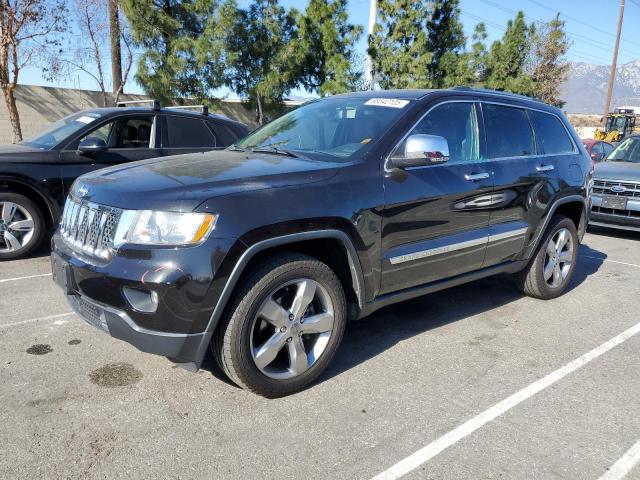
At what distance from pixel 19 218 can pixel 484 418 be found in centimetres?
533

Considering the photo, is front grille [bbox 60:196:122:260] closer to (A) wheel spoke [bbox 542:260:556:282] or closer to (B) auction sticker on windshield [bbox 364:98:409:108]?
(B) auction sticker on windshield [bbox 364:98:409:108]

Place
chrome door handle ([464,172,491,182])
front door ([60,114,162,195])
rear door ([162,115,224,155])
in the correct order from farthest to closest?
1. rear door ([162,115,224,155])
2. front door ([60,114,162,195])
3. chrome door handle ([464,172,491,182])

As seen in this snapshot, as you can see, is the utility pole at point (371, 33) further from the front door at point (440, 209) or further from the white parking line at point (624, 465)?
the white parking line at point (624, 465)

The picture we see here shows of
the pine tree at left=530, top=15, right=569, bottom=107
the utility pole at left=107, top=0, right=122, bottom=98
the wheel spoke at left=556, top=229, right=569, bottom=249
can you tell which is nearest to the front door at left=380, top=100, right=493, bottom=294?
the wheel spoke at left=556, top=229, right=569, bottom=249

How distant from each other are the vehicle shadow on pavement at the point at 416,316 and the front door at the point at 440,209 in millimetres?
580

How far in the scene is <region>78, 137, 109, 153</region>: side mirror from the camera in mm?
5957

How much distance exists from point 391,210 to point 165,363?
Answer: 1786 millimetres

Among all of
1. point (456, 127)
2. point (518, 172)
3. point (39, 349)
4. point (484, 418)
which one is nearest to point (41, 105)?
point (39, 349)

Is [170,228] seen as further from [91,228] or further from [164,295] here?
[91,228]

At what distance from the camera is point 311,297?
3193mm

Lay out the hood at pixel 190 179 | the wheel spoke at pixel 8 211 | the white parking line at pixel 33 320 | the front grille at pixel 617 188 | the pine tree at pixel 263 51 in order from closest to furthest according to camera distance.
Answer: the hood at pixel 190 179
the white parking line at pixel 33 320
the wheel spoke at pixel 8 211
the front grille at pixel 617 188
the pine tree at pixel 263 51

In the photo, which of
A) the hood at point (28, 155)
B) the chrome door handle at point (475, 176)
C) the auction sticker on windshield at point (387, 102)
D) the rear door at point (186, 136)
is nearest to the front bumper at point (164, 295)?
the auction sticker on windshield at point (387, 102)

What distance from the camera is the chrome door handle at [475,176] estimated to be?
13.1 ft

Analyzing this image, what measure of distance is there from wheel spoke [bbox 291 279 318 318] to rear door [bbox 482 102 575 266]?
5.80ft
